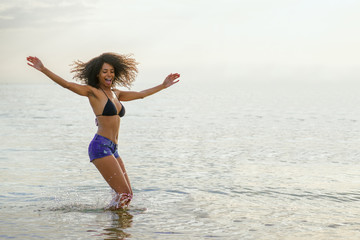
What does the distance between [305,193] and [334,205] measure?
1.07 meters

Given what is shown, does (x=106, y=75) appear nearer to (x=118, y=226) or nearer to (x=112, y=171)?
(x=112, y=171)

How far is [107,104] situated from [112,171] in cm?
100

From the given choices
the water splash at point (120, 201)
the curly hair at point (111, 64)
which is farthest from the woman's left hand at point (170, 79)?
the water splash at point (120, 201)

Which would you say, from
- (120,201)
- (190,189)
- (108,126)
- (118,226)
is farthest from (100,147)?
(190,189)

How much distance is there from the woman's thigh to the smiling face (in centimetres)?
115

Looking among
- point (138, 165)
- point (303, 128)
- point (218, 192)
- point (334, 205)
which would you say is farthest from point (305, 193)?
point (303, 128)

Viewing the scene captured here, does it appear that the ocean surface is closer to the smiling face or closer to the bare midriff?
the bare midriff

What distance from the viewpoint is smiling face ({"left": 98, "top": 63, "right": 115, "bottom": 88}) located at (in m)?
8.23

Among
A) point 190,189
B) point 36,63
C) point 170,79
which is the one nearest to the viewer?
point 36,63

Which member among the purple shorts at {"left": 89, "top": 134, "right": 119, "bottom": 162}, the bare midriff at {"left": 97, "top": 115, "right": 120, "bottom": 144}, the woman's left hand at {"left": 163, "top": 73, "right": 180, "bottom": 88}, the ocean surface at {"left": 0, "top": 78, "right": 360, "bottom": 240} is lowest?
the ocean surface at {"left": 0, "top": 78, "right": 360, "bottom": 240}

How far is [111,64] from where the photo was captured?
8312mm

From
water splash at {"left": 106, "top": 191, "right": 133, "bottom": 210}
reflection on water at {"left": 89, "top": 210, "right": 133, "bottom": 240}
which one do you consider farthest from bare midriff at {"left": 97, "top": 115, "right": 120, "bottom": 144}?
reflection on water at {"left": 89, "top": 210, "right": 133, "bottom": 240}

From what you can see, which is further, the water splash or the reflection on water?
the water splash

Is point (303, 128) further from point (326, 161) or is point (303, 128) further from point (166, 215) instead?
point (166, 215)
